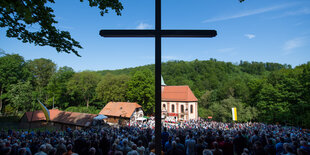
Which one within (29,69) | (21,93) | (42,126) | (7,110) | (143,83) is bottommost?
(42,126)

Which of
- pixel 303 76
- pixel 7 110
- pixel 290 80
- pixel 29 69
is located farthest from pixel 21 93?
pixel 303 76

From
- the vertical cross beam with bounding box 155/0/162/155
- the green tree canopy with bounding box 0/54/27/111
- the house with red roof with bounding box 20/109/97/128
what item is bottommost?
the house with red roof with bounding box 20/109/97/128

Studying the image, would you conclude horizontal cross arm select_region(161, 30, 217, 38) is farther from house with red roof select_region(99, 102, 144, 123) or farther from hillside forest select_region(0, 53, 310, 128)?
hillside forest select_region(0, 53, 310, 128)

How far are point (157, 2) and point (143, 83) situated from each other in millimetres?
38056

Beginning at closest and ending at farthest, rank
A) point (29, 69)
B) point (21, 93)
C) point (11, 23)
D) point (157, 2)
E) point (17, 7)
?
1. point (17, 7)
2. point (157, 2)
3. point (11, 23)
4. point (21, 93)
5. point (29, 69)

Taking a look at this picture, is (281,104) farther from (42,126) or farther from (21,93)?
(21,93)

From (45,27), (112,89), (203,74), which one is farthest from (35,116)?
(203,74)

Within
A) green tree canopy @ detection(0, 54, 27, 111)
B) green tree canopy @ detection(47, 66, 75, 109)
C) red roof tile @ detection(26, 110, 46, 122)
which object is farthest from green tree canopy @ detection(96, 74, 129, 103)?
green tree canopy @ detection(0, 54, 27, 111)

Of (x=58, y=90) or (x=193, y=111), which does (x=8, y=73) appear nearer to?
(x=58, y=90)

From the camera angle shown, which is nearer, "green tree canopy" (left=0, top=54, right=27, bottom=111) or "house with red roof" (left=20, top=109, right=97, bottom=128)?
"house with red roof" (left=20, top=109, right=97, bottom=128)

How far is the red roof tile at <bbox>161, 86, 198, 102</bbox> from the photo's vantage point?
154 feet

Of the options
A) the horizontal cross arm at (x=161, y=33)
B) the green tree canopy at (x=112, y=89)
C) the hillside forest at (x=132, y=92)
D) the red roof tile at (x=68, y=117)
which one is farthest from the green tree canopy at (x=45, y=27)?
the green tree canopy at (x=112, y=89)

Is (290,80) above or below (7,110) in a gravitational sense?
above

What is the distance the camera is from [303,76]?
3500 cm
